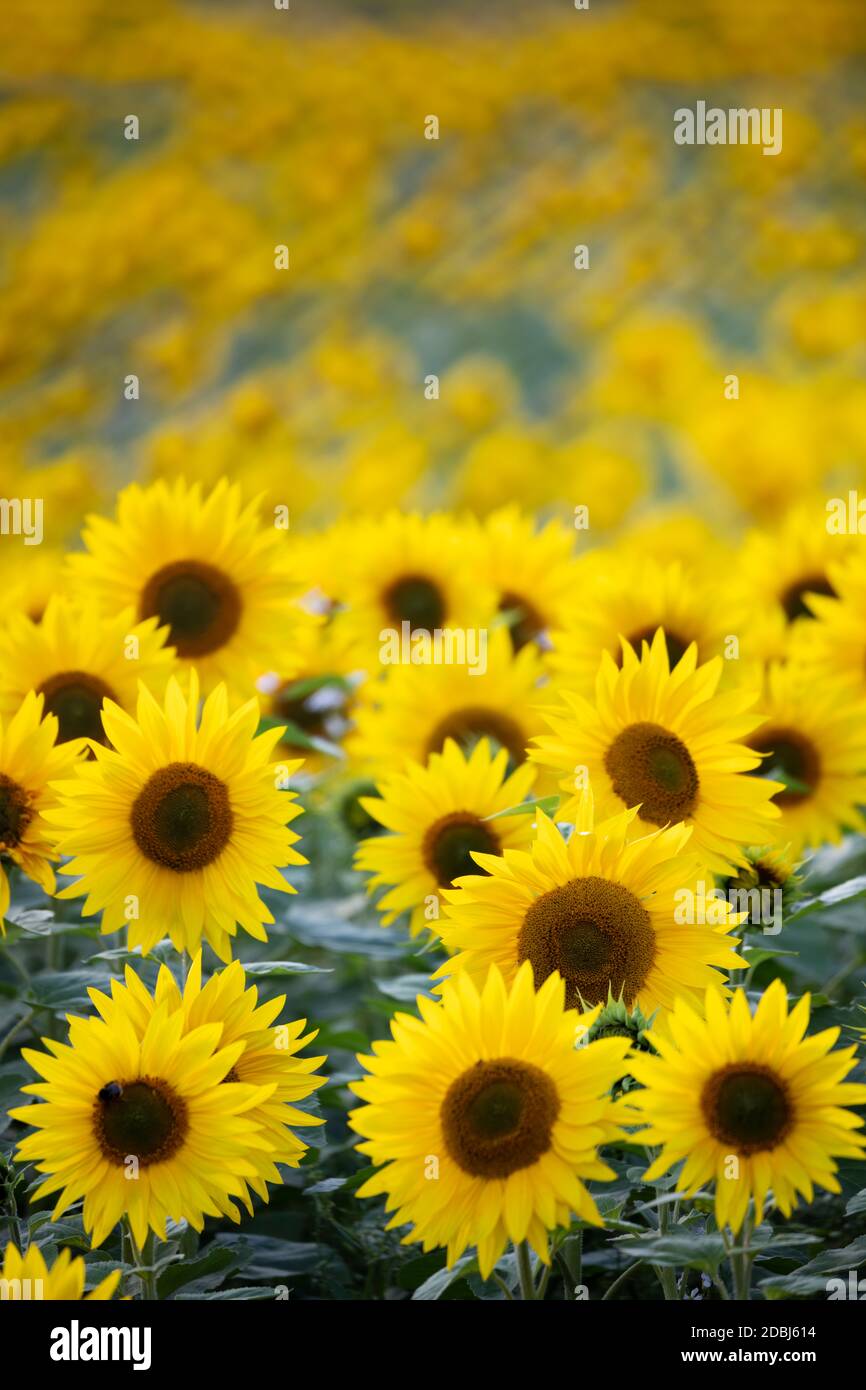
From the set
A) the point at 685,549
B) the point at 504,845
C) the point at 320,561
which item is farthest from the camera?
the point at 685,549

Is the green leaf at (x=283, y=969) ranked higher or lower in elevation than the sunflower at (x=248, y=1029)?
higher

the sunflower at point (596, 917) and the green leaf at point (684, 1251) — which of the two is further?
the sunflower at point (596, 917)

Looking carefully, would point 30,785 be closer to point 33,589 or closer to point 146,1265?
point 146,1265

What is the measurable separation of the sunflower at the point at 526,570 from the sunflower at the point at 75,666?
76 centimetres

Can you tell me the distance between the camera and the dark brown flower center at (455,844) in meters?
A: 1.82

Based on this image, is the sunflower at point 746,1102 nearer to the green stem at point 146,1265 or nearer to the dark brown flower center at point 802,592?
the green stem at point 146,1265

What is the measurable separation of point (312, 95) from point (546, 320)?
158 centimetres

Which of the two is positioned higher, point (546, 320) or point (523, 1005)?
point (546, 320)

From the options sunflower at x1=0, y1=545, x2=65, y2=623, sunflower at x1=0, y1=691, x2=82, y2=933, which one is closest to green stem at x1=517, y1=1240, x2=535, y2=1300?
sunflower at x1=0, y1=691, x2=82, y2=933

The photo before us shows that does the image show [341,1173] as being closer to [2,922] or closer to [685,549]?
[2,922]

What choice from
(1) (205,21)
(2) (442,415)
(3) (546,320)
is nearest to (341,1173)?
(2) (442,415)

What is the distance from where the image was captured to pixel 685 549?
11.4 ft

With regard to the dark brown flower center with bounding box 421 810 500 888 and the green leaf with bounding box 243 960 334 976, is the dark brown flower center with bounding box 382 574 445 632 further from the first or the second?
the green leaf with bounding box 243 960 334 976

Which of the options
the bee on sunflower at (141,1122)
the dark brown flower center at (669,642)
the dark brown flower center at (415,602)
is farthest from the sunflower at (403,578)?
the bee on sunflower at (141,1122)
